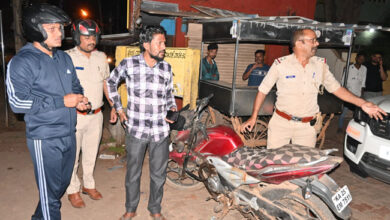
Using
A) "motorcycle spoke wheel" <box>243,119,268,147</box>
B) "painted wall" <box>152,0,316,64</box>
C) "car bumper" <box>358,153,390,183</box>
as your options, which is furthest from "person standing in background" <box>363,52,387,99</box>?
"car bumper" <box>358,153,390,183</box>

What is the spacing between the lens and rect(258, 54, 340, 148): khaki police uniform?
11.4 ft

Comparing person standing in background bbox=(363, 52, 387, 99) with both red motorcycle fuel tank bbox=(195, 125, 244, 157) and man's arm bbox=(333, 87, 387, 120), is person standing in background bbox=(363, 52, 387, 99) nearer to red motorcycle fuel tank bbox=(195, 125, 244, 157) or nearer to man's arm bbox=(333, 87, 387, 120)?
man's arm bbox=(333, 87, 387, 120)

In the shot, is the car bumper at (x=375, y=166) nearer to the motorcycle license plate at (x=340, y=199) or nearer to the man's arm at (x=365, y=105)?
the man's arm at (x=365, y=105)

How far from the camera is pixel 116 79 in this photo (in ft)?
10.9

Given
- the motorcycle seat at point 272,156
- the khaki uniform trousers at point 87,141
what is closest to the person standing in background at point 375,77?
the motorcycle seat at point 272,156

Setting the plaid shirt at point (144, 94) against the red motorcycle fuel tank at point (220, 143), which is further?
the red motorcycle fuel tank at point (220, 143)

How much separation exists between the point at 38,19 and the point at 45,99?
0.73 m

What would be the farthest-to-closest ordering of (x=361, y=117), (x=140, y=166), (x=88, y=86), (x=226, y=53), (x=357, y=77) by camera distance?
(x=226, y=53), (x=357, y=77), (x=361, y=117), (x=88, y=86), (x=140, y=166)

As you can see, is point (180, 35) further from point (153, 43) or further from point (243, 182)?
point (243, 182)

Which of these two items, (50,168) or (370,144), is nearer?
(50,168)

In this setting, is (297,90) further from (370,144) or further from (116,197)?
(116,197)

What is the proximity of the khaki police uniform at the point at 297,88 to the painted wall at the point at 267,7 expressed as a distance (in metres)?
4.63

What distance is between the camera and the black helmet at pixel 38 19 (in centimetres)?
253

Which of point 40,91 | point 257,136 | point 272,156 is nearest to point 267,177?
point 272,156
